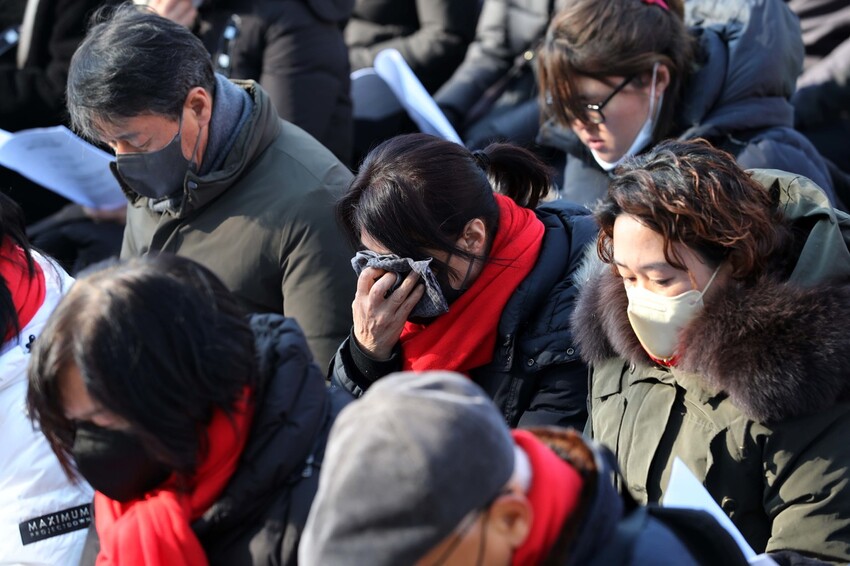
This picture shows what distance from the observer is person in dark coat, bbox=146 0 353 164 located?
429cm

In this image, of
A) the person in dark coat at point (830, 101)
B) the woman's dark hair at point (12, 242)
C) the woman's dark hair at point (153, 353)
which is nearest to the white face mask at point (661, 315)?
the woman's dark hair at point (153, 353)

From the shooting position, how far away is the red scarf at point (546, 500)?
59.1 inches

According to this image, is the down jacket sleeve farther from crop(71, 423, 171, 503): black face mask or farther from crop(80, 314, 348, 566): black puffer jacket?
crop(71, 423, 171, 503): black face mask

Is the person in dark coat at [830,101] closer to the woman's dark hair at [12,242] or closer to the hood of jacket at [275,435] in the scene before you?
the woman's dark hair at [12,242]

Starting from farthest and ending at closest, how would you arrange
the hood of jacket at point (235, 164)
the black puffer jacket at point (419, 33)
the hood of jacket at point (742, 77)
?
the black puffer jacket at point (419, 33)
the hood of jacket at point (742, 77)
the hood of jacket at point (235, 164)

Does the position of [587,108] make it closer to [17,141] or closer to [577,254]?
[577,254]

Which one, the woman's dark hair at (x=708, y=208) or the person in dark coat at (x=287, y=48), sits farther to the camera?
the person in dark coat at (x=287, y=48)

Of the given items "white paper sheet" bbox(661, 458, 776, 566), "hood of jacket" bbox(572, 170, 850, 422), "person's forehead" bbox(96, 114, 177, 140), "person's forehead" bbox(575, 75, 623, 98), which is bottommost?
"white paper sheet" bbox(661, 458, 776, 566)

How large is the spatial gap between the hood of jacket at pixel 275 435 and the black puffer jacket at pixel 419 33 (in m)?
4.00

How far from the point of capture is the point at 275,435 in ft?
6.24

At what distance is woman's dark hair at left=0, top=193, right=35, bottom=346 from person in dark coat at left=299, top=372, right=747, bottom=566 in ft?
4.21

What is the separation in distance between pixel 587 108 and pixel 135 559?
2176 mm

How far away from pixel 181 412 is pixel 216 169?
1456mm

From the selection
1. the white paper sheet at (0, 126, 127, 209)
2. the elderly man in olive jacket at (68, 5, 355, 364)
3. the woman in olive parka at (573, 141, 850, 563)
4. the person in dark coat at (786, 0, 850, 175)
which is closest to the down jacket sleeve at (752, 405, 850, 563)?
the woman in olive parka at (573, 141, 850, 563)
